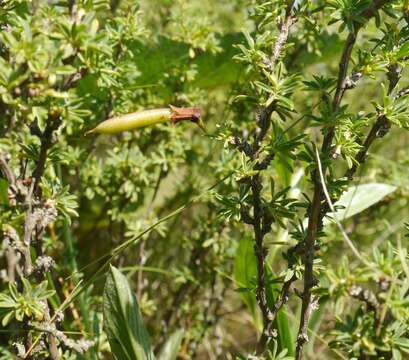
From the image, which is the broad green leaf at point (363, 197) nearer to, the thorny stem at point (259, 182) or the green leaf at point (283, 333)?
the green leaf at point (283, 333)

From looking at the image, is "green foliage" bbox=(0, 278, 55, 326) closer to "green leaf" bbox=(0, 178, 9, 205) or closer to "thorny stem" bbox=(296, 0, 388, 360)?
"green leaf" bbox=(0, 178, 9, 205)

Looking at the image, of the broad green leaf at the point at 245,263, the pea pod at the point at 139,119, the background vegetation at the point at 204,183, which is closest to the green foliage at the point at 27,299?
the background vegetation at the point at 204,183

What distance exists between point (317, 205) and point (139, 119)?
1.34ft

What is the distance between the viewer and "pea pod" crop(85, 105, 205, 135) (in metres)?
1.31

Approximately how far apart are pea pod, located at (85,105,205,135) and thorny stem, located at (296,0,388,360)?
0.31 m

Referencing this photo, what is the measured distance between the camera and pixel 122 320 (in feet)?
4.50

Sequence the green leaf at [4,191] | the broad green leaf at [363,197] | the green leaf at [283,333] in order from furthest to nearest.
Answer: the broad green leaf at [363,197], the green leaf at [283,333], the green leaf at [4,191]

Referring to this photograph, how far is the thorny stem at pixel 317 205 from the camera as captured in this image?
1155mm

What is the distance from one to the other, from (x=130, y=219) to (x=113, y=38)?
0.68 meters

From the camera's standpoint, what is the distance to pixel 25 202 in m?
1.18

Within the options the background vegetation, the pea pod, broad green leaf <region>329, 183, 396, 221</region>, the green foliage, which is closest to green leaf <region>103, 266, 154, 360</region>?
the background vegetation

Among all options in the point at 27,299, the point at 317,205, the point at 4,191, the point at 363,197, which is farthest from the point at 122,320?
the point at 363,197

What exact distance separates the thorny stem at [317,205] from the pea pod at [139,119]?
1.01 feet

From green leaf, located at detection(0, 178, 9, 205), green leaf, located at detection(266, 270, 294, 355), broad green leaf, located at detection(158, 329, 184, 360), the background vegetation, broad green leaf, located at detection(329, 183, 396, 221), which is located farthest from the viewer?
broad green leaf, located at detection(329, 183, 396, 221)
